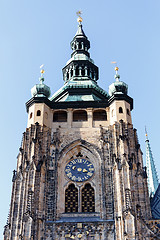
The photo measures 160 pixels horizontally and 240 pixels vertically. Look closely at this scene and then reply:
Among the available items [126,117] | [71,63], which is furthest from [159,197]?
[71,63]

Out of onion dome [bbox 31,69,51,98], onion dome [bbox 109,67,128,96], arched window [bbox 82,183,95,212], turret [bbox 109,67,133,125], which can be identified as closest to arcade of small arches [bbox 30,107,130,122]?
turret [bbox 109,67,133,125]

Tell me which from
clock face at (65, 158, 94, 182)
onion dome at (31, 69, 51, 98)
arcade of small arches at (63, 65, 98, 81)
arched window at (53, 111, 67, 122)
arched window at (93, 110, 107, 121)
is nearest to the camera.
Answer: clock face at (65, 158, 94, 182)

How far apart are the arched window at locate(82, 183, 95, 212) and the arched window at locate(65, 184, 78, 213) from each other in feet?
1.27

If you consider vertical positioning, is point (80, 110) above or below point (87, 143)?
above

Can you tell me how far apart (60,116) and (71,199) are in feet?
19.0

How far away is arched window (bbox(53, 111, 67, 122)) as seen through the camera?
26.7 meters

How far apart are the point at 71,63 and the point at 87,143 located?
920cm

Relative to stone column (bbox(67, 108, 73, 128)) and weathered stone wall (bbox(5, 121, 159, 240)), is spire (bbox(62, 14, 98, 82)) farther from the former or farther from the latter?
weathered stone wall (bbox(5, 121, 159, 240))

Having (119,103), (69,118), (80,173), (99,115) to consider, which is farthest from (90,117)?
(80,173)

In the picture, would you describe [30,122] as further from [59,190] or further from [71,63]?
[71,63]

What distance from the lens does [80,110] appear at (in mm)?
26797

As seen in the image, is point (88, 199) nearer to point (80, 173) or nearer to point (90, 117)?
point (80, 173)

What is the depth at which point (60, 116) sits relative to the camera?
2697cm

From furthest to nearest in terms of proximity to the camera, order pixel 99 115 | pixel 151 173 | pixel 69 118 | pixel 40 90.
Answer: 1. pixel 151 173
2. pixel 40 90
3. pixel 99 115
4. pixel 69 118
